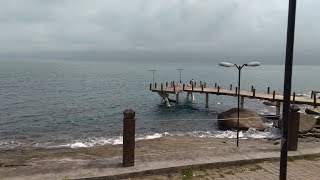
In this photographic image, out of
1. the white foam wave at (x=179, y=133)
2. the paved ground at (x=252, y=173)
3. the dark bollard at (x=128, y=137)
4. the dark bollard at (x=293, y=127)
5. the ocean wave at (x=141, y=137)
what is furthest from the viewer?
the white foam wave at (x=179, y=133)

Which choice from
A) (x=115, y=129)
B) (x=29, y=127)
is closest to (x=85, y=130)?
(x=115, y=129)

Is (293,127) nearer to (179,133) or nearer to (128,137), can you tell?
(128,137)

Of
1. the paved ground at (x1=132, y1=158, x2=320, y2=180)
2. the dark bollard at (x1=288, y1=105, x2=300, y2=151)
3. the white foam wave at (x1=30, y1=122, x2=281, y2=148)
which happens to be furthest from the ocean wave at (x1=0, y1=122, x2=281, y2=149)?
the paved ground at (x1=132, y1=158, x2=320, y2=180)

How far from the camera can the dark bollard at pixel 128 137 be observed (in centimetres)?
748

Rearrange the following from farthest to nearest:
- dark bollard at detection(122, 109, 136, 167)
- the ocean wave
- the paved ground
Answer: the ocean wave < dark bollard at detection(122, 109, 136, 167) < the paved ground

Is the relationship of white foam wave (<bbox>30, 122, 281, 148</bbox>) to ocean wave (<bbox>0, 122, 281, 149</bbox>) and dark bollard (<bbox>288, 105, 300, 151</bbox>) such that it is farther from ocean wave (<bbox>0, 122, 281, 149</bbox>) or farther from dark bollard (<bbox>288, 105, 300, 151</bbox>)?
dark bollard (<bbox>288, 105, 300, 151</bbox>)

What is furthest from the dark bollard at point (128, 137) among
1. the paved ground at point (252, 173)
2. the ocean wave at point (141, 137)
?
the ocean wave at point (141, 137)

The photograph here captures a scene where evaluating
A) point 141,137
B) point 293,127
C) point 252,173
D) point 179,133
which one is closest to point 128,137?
point 252,173

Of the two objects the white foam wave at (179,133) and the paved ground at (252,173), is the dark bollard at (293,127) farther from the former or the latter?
the white foam wave at (179,133)

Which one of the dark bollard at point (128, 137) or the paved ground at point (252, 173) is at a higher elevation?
the dark bollard at point (128, 137)

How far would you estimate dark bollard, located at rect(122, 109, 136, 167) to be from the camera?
748 cm

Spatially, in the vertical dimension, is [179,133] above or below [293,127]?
below

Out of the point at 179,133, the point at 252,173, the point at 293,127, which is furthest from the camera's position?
the point at 179,133

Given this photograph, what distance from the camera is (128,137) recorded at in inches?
297
